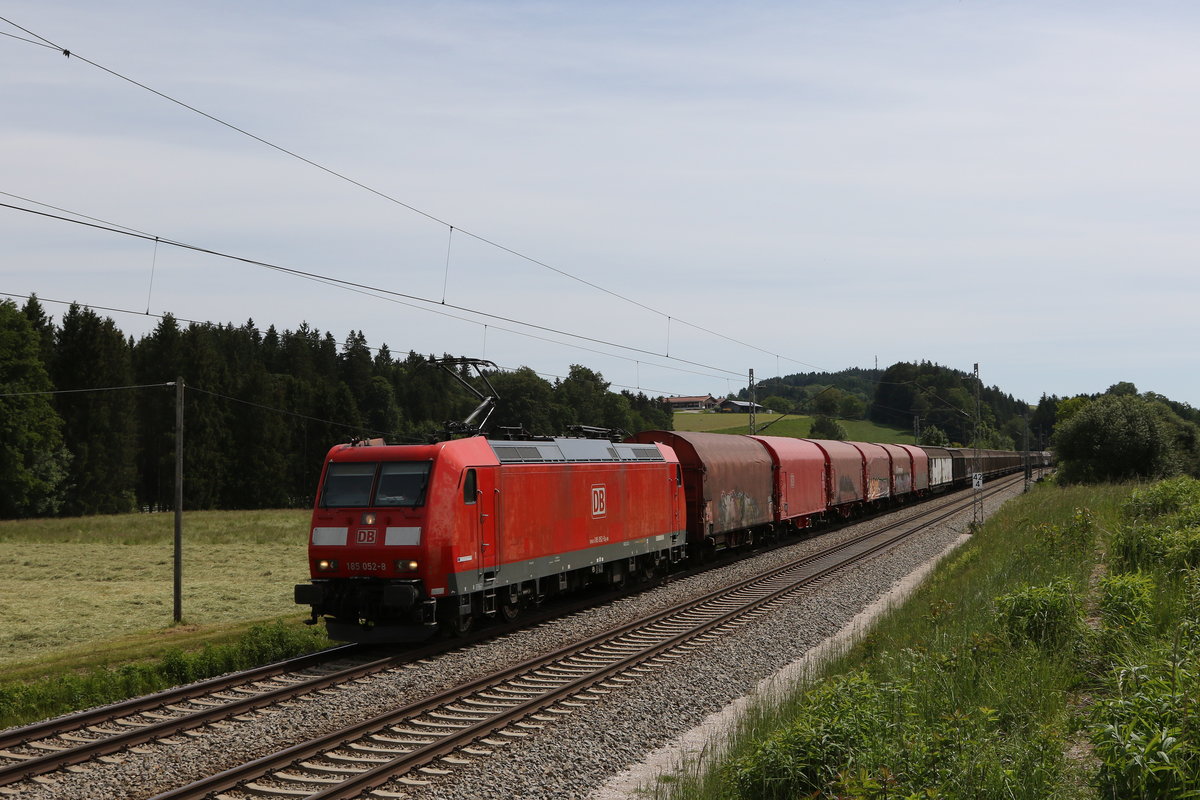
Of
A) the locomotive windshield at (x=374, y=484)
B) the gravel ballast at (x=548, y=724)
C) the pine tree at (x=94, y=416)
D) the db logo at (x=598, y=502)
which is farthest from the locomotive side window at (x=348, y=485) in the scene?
the pine tree at (x=94, y=416)

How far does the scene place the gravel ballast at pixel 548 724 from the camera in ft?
31.9

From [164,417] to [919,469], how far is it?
2320 inches

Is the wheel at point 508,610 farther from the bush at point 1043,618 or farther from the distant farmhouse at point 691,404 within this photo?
the distant farmhouse at point 691,404

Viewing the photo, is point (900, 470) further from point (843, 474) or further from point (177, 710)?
point (177, 710)

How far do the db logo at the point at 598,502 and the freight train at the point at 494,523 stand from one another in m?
0.04

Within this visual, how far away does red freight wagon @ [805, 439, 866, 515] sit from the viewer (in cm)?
4122

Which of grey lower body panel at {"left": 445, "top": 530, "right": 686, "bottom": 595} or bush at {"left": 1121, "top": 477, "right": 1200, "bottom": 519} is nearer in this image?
grey lower body panel at {"left": 445, "top": 530, "right": 686, "bottom": 595}

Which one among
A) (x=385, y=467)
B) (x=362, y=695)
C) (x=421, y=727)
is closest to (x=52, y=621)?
(x=385, y=467)

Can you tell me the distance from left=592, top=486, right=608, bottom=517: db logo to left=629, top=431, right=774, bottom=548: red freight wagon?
5324mm

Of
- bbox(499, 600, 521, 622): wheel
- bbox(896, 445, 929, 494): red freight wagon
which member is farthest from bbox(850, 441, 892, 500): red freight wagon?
bbox(499, 600, 521, 622): wheel

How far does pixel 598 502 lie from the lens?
21859 mm

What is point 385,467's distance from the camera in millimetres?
16547

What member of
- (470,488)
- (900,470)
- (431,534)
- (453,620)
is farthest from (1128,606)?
(900,470)

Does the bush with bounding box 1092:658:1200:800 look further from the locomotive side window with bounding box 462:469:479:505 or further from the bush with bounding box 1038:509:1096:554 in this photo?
the bush with bounding box 1038:509:1096:554
